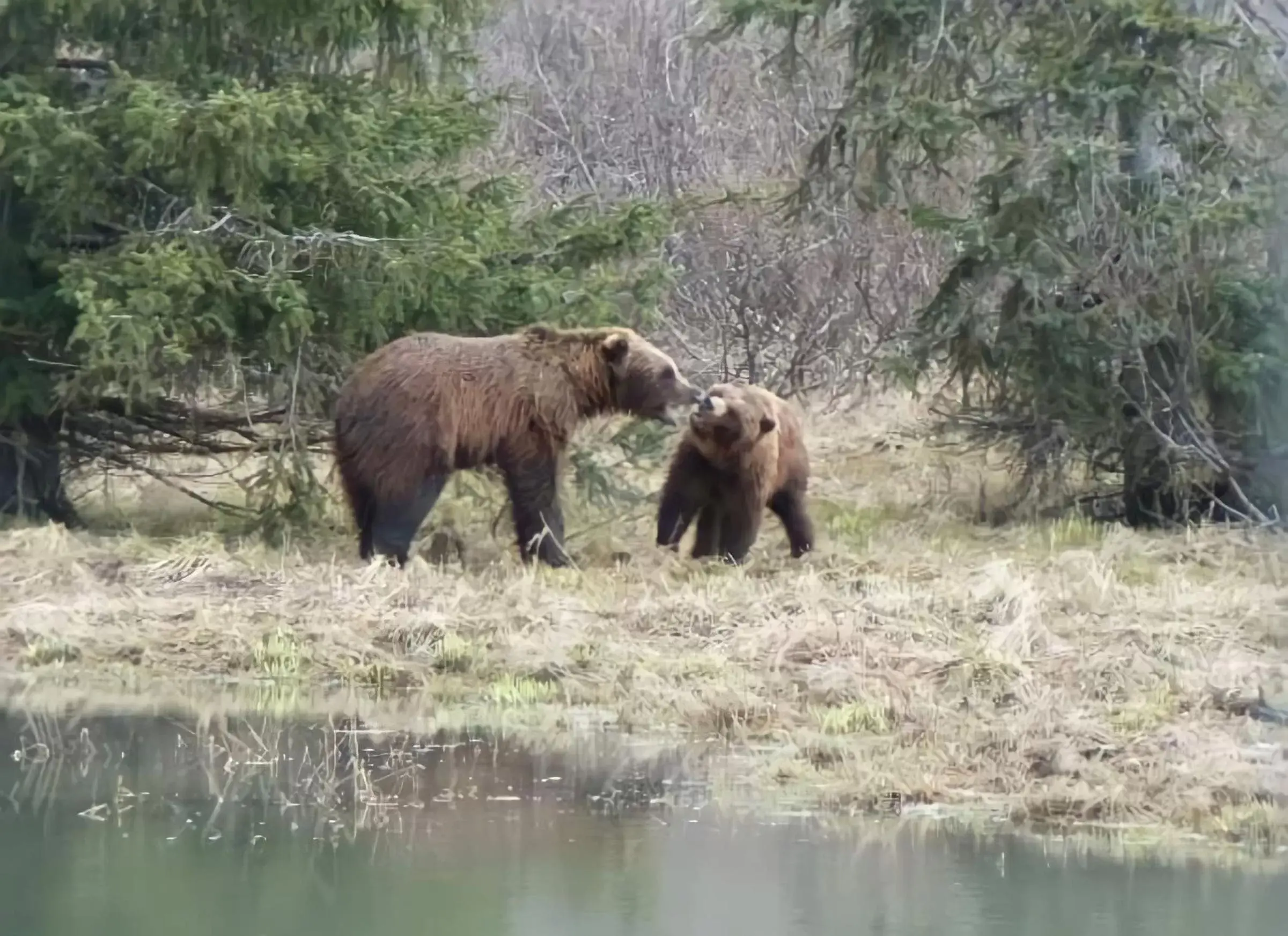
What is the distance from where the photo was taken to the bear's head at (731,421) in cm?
1418

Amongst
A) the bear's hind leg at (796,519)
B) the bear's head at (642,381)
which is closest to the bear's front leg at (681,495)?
the bear's head at (642,381)

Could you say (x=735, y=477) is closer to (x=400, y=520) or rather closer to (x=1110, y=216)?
(x=400, y=520)

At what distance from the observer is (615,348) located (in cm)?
1473

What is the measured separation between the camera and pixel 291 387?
49.8 feet

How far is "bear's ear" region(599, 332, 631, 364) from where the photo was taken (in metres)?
14.7

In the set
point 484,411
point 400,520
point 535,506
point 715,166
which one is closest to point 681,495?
point 535,506

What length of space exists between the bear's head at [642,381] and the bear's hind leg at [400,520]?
1.60m

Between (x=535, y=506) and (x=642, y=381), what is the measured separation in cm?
123

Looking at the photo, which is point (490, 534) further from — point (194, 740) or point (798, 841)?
point (798, 841)

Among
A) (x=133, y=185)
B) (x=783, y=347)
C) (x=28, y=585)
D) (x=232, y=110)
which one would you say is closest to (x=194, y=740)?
(x=28, y=585)

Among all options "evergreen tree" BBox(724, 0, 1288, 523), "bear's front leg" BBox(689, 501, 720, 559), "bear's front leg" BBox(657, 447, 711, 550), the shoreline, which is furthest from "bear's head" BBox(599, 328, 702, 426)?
the shoreline

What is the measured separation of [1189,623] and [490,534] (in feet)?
20.1

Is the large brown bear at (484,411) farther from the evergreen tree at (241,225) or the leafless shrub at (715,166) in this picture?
the leafless shrub at (715,166)

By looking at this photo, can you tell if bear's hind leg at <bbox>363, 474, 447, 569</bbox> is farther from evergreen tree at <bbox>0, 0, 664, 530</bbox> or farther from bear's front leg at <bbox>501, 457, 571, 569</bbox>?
evergreen tree at <bbox>0, 0, 664, 530</bbox>
